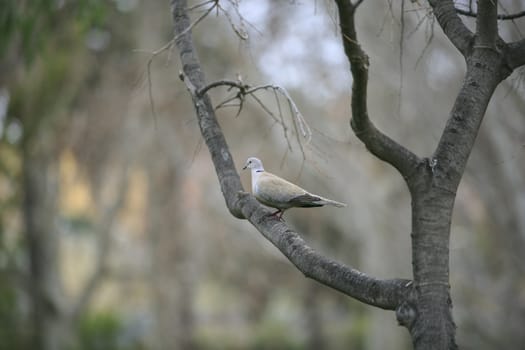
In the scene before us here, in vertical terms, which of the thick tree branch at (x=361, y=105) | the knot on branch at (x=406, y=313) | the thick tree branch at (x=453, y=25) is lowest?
the knot on branch at (x=406, y=313)

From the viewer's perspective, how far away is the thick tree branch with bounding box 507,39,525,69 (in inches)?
121

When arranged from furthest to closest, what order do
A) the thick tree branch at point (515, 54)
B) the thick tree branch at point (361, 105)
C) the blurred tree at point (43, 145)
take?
the blurred tree at point (43, 145) < the thick tree branch at point (515, 54) < the thick tree branch at point (361, 105)

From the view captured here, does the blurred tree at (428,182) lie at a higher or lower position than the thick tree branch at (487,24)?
lower

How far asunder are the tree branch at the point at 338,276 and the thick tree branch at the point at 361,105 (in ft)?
1.55

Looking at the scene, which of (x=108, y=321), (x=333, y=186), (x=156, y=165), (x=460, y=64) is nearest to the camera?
(x=460, y=64)

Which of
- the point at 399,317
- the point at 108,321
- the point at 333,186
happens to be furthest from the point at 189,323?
the point at 399,317

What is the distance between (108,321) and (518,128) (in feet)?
43.7

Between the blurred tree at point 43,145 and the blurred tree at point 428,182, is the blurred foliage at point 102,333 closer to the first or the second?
the blurred tree at point 43,145

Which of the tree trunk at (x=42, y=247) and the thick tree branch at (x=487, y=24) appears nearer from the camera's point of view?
the thick tree branch at (x=487, y=24)

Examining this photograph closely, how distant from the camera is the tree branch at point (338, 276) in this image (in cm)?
275

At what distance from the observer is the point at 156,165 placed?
16562 millimetres

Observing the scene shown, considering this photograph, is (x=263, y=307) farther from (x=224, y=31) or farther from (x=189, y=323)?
(x=224, y=31)

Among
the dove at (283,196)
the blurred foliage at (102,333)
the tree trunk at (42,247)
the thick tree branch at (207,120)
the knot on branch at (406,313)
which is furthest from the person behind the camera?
the blurred foliage at (102,333)

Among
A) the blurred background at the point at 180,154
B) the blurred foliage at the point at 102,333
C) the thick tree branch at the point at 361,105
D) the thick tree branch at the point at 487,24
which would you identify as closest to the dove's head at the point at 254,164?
the thick tree branch at the point at 361,105
